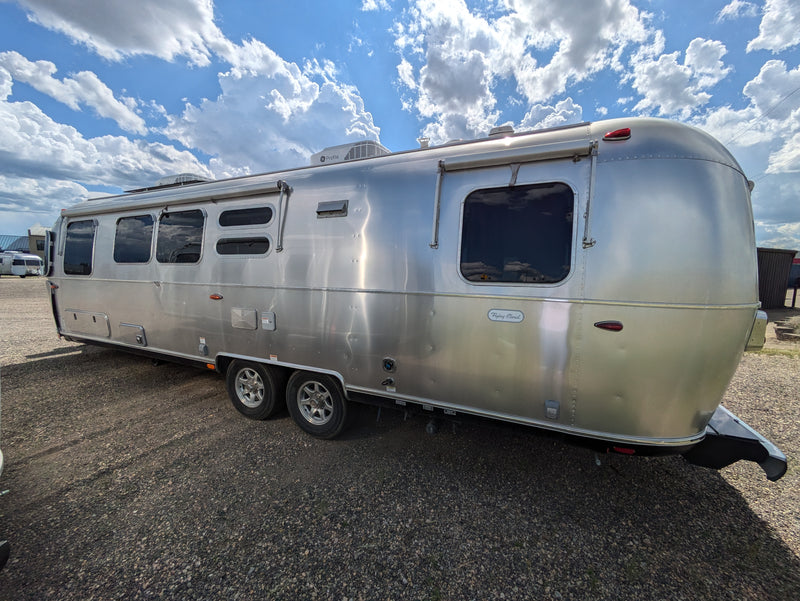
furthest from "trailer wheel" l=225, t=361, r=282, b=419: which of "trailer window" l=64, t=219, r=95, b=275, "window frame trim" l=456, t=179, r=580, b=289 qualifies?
"trailer window" l=64, t=219, r=95, b=275

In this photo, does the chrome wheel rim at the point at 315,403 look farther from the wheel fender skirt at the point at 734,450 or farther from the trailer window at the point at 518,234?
the wheel fender skirt at the point at 734,450

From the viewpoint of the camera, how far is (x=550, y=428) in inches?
100

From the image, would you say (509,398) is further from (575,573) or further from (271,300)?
(271,300)

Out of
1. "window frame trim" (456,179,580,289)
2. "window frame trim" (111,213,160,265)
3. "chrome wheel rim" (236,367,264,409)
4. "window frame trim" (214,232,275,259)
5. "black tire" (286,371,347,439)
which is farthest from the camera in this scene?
"window frame trim" (111,213,160,265)

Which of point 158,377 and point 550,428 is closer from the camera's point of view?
point 550,428

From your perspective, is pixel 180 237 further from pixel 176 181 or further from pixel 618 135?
pixel 618 135

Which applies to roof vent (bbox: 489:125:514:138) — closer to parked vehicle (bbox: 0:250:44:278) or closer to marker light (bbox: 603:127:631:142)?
marker light (bbox: 603:127:631:142)

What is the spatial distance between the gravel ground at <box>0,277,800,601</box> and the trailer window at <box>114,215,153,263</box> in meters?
2.19

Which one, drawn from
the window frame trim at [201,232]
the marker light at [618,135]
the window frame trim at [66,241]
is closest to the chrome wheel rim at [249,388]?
the window frame trim at [201,232]

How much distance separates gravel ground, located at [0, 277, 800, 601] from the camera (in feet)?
6.92

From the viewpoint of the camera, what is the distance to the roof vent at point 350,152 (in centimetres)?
405

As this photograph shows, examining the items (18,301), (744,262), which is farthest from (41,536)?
(18,301)

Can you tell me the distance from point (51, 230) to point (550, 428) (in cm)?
851

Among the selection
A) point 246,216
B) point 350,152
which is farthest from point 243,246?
point 350,152
